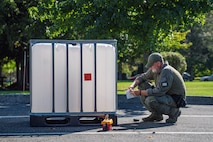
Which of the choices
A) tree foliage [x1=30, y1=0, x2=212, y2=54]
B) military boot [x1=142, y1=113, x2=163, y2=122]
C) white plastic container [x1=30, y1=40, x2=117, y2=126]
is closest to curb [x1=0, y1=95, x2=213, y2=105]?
tree foliage [x1=30, y1=0, x2=212, y2=54]

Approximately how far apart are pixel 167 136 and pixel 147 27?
7091 mm

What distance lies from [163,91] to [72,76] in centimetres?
198

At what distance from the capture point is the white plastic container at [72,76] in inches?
370

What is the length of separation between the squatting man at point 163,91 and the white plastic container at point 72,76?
733 mm

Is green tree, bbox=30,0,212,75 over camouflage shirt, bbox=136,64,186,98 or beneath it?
over

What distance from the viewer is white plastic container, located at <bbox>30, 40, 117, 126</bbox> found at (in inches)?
370

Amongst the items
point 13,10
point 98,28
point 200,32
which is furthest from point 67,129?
point 200,32

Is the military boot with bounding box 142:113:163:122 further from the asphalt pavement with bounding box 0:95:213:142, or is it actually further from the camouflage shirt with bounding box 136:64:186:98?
the camouflage shirt with bounding box 136:64:186:98

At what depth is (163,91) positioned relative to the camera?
9852 mm

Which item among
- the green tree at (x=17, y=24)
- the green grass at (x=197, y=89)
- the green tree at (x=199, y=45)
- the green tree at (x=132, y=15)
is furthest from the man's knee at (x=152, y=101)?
the green tree at (x=199, y=45)

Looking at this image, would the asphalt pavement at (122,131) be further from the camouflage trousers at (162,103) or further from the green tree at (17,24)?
the green tree at (17,24)

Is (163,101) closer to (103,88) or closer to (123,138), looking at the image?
(103,88)

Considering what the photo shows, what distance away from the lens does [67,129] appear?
9.10 metres

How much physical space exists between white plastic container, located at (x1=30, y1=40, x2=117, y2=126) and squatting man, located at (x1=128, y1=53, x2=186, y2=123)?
733 mm
